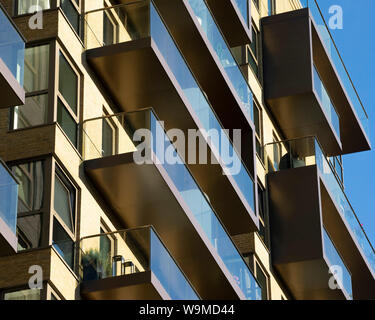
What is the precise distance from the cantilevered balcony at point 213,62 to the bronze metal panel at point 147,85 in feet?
9.52

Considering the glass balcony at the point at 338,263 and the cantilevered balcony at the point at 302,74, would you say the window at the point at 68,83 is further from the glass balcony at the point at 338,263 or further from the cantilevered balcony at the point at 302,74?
the cantilevered balcony at the point at 302,74

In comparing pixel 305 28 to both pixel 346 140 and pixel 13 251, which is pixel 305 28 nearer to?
pixel 346 140

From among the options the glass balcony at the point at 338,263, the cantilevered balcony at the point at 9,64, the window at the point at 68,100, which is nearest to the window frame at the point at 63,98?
the window at the point at 68,100

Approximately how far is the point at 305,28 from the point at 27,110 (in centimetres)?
1560

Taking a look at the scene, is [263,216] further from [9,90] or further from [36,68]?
[9,90]

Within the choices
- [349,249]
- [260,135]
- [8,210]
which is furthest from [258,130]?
[8,210]

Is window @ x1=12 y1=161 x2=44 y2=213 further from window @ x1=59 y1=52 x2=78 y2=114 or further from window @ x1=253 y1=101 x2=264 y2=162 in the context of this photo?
window @ x1=253 y1=101 x2=264 y2=162

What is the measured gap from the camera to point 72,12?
31.3 meters

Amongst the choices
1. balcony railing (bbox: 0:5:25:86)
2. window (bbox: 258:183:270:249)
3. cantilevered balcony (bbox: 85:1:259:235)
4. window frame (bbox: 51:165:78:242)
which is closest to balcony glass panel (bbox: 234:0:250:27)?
window (bbox: 258:183:270:249)

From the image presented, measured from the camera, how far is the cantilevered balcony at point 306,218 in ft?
131

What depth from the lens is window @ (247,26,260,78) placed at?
42.7 meters

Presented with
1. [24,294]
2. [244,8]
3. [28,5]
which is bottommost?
[24,294]

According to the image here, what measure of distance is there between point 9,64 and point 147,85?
5978 mm
